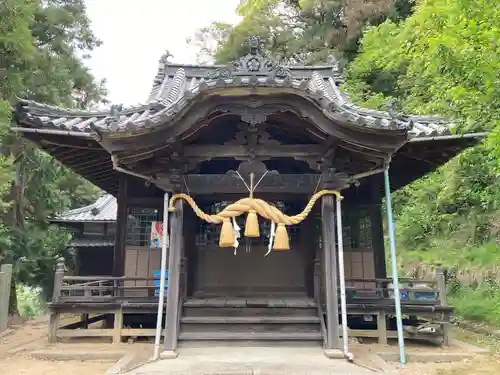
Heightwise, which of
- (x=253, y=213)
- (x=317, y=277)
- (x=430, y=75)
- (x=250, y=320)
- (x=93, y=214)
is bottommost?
(x=250, y=320)

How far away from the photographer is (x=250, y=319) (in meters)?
7.07

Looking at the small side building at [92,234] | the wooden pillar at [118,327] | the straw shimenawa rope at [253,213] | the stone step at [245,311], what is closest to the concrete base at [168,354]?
the stone step at [245,311]

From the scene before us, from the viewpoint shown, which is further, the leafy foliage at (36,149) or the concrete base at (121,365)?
the leafy foliage at (36,149)

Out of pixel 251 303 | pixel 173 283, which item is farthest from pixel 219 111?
pixel 251 303

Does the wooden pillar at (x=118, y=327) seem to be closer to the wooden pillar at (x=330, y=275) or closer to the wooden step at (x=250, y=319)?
the wooden step at (x=250, y=319)

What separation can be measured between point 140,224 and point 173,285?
3211 mm

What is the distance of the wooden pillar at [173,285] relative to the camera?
629 centimetres

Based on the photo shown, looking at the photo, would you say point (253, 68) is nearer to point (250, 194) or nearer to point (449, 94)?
point (250, 194)

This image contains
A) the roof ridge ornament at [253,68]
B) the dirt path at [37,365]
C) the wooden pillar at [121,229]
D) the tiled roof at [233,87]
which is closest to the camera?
the tiled roof at [233,87]

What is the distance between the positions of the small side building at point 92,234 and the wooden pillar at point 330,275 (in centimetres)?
1214

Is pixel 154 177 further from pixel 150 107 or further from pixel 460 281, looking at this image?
pixel 460 281

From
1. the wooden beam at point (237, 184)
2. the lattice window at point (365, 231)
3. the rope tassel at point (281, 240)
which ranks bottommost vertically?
the rope tassel at point (281, 240)

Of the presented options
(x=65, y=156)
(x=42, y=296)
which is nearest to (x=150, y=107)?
(x=65, y=156)

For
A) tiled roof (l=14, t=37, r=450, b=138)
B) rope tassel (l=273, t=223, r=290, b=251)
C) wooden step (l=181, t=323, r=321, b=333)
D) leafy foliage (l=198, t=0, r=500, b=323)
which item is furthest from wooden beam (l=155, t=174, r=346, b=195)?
leafy foliage (l=198, t=0, r=500, b=323)
